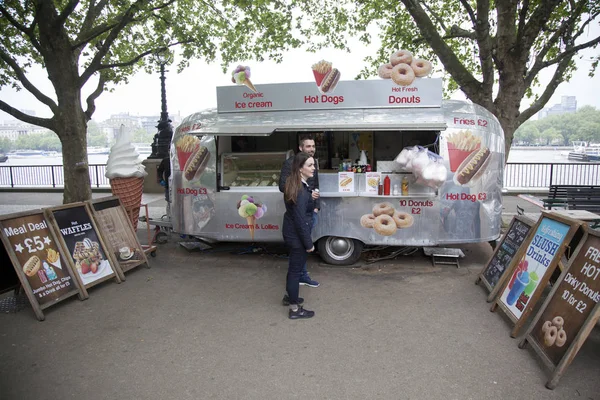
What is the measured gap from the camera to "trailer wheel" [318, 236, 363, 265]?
6.41 meters

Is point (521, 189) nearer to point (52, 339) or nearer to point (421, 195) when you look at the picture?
point (421, 195)

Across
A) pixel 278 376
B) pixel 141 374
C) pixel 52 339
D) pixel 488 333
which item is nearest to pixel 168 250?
pixel 52 339

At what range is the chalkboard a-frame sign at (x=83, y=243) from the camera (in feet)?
17.0

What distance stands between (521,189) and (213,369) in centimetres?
1309

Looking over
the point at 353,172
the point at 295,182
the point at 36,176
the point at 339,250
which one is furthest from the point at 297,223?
the point at 36,176

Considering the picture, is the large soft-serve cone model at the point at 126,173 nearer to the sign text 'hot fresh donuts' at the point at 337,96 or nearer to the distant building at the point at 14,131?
the sign text 'hot fresh donuts' at the point at 337,96

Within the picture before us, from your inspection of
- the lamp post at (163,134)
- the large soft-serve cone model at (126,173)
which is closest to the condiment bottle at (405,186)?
the large soft-serve cone model at (126,173)

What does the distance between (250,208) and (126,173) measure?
6.69 ft

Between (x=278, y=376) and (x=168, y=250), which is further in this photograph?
(x=168, y=250)

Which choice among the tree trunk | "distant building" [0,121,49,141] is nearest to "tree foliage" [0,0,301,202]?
the tree trunk

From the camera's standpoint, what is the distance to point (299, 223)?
443 centimetres

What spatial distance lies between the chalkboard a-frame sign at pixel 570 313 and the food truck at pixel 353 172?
2.29 m

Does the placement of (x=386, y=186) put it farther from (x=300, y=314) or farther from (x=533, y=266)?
(x=300, y=314)

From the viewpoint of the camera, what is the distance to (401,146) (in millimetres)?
7430
